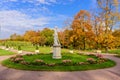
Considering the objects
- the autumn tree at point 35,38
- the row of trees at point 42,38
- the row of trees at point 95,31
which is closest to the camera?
the row of trees at point 95,31

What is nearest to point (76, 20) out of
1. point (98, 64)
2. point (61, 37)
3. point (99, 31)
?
point (99, 31)

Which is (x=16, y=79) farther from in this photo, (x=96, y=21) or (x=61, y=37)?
(x=61, y=37)

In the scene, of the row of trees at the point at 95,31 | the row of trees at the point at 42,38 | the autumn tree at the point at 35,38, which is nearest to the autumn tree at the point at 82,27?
the row of trees at the point at 95,31

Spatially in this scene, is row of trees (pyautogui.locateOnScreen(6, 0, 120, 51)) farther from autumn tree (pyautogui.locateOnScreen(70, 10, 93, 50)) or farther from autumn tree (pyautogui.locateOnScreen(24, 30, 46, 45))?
autumn tree (pyautogui.locateOnScreen(24, 30, 46, 45))

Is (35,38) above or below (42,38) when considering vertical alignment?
above

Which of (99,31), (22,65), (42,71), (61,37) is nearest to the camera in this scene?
(42,71)

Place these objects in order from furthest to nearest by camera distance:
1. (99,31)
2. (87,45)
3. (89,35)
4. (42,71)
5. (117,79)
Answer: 1. (87,45)
2. (89,35)
3. (99,31)
4. (42,71)
5. (117,79)

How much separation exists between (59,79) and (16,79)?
8.06ft

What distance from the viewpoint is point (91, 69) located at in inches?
599

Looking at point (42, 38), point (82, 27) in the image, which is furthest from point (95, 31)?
point (42, 38)

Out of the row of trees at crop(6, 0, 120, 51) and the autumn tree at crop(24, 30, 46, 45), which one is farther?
the autumn tree at crop(24, 30, 46, 45)

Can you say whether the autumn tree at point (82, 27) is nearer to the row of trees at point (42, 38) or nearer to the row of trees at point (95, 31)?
the row of trees at point (95, 31)

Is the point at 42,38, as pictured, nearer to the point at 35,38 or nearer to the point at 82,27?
the point at 35,38

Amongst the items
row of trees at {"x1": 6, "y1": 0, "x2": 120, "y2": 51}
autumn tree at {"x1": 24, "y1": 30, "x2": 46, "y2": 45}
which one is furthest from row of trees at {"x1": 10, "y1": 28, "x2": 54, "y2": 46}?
row of trees at {"x1": 6, "y1": 0, "x2": 120, "y2": 51}
